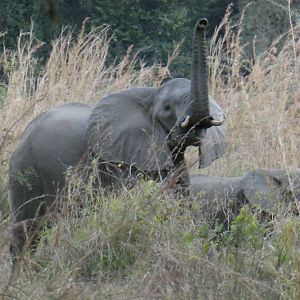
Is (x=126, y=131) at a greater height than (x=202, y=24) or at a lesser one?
lesser

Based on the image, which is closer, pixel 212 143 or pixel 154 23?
pixel 212 143

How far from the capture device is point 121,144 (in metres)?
7.50

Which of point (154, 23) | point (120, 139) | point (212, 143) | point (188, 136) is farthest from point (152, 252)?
point (154, 23)

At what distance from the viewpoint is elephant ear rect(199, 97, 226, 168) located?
6.90m

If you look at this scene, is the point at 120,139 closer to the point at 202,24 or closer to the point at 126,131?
the point at 126,131

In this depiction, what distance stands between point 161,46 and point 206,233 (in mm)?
13321

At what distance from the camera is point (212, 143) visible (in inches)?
278

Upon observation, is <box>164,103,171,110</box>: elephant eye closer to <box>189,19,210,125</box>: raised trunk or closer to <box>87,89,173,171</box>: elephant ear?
<box>87,89,173,171</box>: elephant ear

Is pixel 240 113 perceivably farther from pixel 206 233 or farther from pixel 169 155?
pixel 206 233

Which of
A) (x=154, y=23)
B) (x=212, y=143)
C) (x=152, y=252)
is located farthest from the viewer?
(x=154, y=23)

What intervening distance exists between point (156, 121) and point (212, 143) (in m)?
0.41

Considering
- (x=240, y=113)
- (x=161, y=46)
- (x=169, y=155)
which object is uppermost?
(x=169, y=155)

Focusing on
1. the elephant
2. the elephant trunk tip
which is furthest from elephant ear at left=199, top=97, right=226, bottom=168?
the elephant trunk tip

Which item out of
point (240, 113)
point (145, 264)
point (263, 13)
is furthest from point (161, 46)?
point (145, 264)
